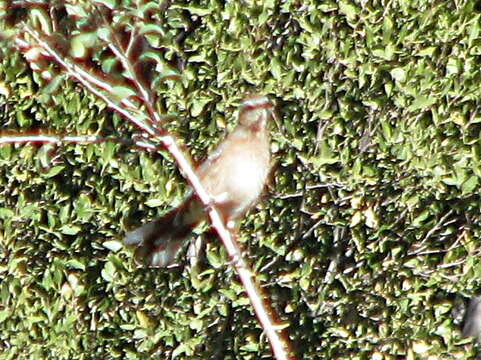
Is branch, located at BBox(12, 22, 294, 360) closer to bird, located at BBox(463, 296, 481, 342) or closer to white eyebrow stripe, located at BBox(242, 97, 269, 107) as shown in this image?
white eyebrow stripe, located at BBox(242, 97, 269, 107)

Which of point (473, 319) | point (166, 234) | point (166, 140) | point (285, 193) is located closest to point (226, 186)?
point (285, 193)

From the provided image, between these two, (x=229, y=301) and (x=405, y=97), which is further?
(x=229, y=301)

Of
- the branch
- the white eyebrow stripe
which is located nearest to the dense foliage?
the white eyebrow stripe

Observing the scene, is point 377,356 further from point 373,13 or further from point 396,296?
point 373,13

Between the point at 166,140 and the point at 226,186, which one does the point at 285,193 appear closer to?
the point at 226,186

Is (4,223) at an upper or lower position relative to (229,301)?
upper

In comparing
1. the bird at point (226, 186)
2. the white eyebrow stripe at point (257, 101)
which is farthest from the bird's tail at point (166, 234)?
the white eyebrow stripe at point (257, 101)

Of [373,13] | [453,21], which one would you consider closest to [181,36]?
[373,13]

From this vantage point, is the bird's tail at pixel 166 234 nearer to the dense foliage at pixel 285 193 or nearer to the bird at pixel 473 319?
the dense foliage at pixel 285 193
